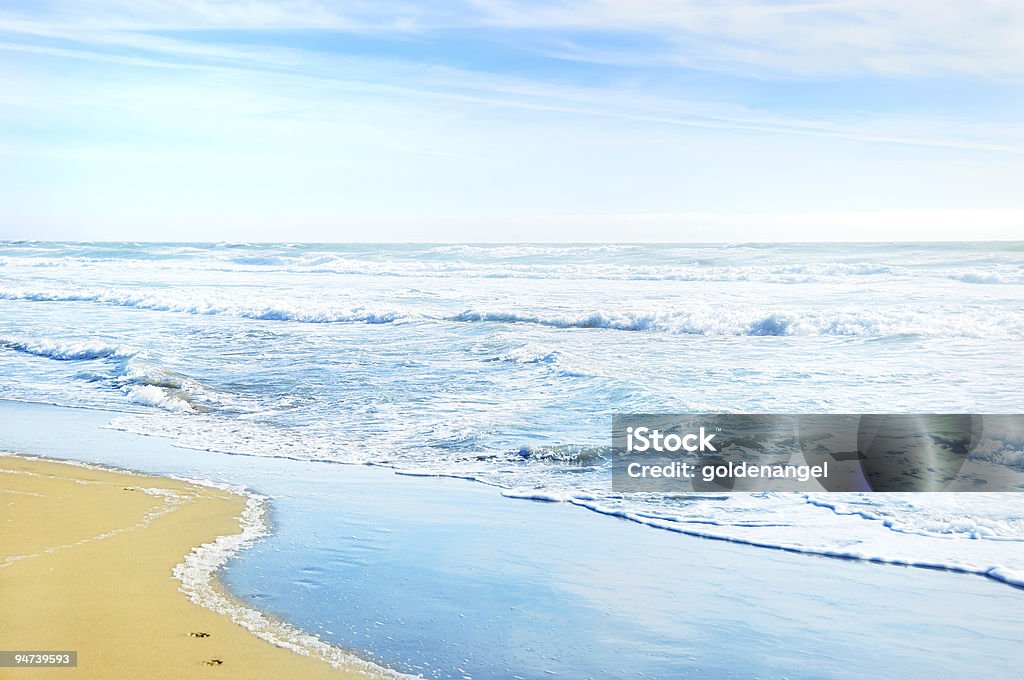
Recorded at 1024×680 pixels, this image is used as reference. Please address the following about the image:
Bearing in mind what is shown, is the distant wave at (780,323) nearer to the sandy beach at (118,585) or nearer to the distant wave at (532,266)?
the distant wave at (532,266)

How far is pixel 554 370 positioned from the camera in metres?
11.1

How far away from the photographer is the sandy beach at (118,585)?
3.12 m

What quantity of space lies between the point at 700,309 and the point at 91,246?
164 ft

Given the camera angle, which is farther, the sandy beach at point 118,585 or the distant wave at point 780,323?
the distant wave at point 780,323

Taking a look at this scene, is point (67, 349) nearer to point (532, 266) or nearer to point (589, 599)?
point (589, 599)

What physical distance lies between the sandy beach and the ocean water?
1.81 meters

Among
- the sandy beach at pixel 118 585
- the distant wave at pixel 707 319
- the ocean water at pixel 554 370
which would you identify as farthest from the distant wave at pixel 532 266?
the sandy beach at pixel 118 585

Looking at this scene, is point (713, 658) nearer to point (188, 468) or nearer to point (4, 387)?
point (188, 468)

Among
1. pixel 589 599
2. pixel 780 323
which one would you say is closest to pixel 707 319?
pixel 780 323

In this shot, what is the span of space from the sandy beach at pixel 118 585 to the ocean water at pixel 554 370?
1808mm

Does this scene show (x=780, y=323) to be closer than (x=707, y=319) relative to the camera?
Yes

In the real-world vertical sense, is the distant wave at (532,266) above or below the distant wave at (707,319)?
above

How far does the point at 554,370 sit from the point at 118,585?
25.1 feet

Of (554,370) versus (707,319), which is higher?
(707,319)
